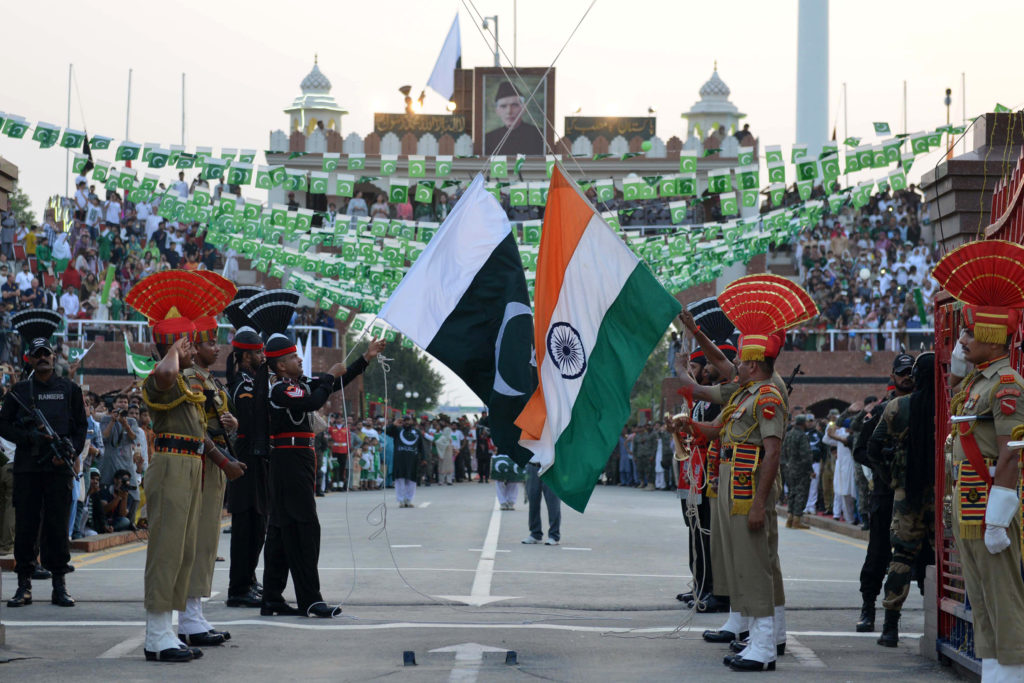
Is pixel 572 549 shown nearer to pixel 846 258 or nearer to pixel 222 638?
pixel 222 638

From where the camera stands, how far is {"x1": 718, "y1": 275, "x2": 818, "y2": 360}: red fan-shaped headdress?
8.95 metres

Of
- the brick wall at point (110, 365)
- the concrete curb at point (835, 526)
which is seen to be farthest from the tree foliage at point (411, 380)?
the concrete curb at point (835, 526)

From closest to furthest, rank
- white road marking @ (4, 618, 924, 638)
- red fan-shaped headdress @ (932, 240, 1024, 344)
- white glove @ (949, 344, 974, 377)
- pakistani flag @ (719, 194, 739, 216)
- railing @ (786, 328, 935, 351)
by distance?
red fan-shaped headdress @ (932, 240, 1024, 344) → white glove @ (949, 344, 974, 377) → white road marking @ (4, 618, 924, 638) → pakistani flag @ (719, 194, 739, 216) → railing @ (786, 328, 935, 351)

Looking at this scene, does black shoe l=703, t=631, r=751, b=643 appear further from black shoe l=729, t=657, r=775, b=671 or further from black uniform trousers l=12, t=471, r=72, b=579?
black uniform trousers l=12, t=471, r=72, b=579

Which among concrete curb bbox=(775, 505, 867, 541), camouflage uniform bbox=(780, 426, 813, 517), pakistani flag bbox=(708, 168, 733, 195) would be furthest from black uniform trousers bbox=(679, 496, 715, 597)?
pakistani flag bbox=(708, 168, 733, 195)

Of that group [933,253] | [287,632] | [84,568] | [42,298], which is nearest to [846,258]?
[933,253]

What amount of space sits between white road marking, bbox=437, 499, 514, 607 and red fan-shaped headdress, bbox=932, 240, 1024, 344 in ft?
18.2

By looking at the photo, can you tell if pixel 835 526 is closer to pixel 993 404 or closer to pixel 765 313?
pixel 765 313

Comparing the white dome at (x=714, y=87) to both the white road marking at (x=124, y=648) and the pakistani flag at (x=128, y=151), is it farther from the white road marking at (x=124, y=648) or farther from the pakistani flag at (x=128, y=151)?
the white road marking at (x=124, y=648)

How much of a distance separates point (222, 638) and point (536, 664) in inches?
83.1

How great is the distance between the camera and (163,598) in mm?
8727

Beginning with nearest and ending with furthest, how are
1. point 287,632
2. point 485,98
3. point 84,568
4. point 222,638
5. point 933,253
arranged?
point 222,638, point 287,632, point 84,568, point 933,253, point 485,98

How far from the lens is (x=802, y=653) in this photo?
930cm

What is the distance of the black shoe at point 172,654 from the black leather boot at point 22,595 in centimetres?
294
